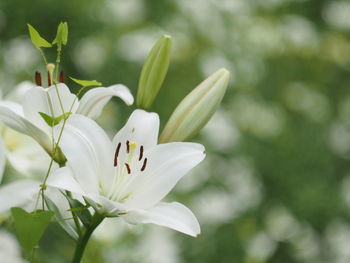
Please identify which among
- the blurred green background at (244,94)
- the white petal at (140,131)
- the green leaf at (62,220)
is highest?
the white petal at (140,131)

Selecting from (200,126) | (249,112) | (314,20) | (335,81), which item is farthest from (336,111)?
(200,126)

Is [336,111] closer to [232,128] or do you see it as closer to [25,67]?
[232,128]

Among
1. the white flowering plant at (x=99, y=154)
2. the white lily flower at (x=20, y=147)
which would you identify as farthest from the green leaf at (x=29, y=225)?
the white lily flower at (x=20, y=147)

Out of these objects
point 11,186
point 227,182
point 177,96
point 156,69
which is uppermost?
point 156,69

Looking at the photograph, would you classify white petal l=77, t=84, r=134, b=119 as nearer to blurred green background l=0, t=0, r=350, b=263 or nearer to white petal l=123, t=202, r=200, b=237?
white petal l=123, t=202, r=200, b=237

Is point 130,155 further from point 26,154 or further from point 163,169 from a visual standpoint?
point 26,154

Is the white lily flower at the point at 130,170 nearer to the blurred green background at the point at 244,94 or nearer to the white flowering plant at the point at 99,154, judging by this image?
the white flowering plant at the point at 99,154

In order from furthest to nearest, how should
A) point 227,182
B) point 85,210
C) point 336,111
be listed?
point 336,111 < point 227,182 < point 85,210

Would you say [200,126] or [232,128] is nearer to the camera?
[200,126]
